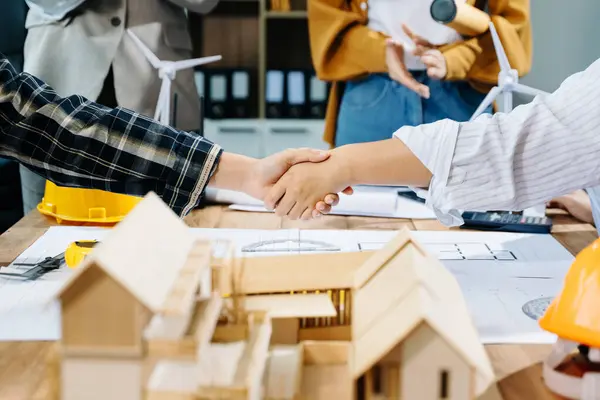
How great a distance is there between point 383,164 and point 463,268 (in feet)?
0.69

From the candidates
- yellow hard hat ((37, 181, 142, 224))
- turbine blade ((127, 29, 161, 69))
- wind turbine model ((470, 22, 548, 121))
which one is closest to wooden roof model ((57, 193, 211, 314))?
yellow hard hat ((37, 181, 142, 224))

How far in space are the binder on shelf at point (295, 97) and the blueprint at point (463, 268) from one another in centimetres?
236

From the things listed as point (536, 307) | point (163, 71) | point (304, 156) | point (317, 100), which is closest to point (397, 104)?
point (163, 71)

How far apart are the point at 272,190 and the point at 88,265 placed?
0.87m

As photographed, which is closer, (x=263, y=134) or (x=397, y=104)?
(x=397, y=104)

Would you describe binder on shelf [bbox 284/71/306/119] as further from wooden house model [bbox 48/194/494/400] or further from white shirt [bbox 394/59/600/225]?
wooden house model [bbox 48/194/494/400]

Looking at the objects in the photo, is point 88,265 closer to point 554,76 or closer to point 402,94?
point 402,94

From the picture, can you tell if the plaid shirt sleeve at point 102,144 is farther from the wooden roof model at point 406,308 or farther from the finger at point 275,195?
the wooden roof model at point 406,308

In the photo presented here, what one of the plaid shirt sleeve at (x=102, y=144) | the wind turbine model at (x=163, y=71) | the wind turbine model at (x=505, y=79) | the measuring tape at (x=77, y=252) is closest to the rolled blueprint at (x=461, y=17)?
the wind turbine model at (x=505, y=79)

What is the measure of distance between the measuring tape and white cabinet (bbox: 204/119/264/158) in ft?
8.45

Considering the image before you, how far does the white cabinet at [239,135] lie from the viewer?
12.4 ft

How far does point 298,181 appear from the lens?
1.37 m

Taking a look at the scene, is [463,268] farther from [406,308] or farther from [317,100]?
[317,100]

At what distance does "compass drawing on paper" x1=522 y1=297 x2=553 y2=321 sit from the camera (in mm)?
986
